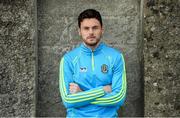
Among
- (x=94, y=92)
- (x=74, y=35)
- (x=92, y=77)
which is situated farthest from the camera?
(x=74, y=35)

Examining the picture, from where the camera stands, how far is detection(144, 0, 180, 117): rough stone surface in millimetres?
5203

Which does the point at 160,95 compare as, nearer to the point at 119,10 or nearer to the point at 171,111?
the point at 171,111

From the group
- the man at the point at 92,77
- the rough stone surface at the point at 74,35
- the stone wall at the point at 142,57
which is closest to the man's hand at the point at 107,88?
the man at the point at 92,77

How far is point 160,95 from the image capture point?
Result: 5.25m

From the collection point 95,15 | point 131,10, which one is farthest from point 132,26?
point 95,15

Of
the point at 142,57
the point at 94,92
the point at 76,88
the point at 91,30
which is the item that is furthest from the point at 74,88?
the point at 142,57

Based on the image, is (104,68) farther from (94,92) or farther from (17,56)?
(17,56)

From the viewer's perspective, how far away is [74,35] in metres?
5.64

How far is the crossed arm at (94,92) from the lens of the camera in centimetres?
471

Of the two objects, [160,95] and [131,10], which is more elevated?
[131,10]

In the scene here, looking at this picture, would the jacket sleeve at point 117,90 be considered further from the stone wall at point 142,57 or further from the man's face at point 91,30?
the stone wall at point 142,57

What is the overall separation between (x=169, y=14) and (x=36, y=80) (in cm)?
153

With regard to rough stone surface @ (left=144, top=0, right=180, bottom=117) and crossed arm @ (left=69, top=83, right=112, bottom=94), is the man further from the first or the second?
rough stone surface @ (left=144, top=0, right=180, bottom=117)

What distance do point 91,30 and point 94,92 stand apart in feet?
1.87
